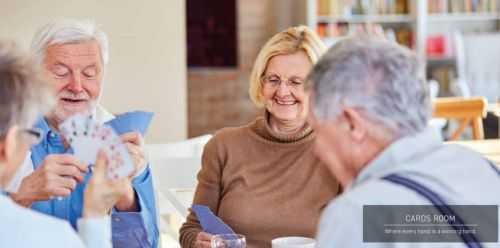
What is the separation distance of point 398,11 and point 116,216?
20.4ft

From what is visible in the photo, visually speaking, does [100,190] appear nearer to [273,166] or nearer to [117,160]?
[117,160]

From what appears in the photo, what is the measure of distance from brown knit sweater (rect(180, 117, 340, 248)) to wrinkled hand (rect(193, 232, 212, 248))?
0.16m

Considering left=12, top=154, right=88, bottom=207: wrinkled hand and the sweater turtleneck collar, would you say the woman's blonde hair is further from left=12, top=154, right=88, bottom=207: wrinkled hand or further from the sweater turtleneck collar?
left=12, top=154, right=88, bottom=207: wrinkled hand

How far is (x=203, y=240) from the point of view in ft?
7.30

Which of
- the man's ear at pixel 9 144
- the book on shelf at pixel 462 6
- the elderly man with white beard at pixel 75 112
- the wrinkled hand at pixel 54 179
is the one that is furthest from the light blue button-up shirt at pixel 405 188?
the book on shelf at pixel 462 6

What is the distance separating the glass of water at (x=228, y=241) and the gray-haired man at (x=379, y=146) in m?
0.59

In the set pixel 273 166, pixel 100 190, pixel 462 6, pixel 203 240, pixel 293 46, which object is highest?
pixel 462 6

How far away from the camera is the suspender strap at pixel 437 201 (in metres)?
1.44

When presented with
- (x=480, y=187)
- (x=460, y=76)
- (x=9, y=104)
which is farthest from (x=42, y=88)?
(x=460, y=76)

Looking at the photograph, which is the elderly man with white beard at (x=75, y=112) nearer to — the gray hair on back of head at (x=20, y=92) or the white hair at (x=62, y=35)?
the white hair at (x=62, y=35)

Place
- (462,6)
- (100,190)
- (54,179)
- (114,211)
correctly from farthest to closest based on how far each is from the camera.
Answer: (462,6) → (114,211) → (54,179) → (100,190)

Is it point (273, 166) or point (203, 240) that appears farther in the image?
point (273, 166)

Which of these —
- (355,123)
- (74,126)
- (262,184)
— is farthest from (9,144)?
(262,184)

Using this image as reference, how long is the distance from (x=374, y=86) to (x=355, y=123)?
72 mm
